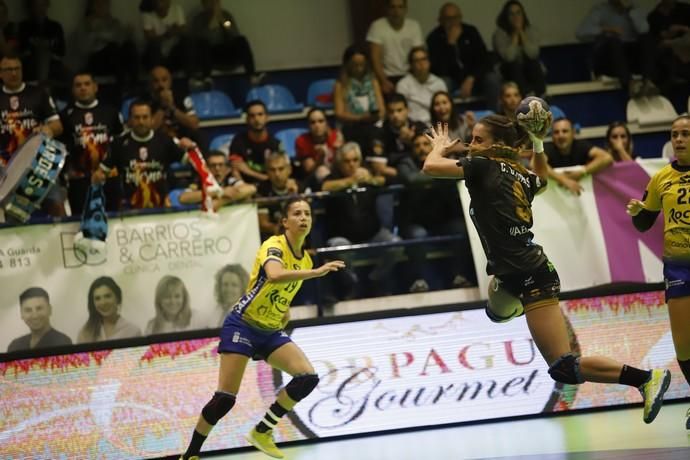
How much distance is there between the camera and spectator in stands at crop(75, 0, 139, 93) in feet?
38.3

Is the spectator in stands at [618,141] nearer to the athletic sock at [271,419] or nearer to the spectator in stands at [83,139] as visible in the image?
the athletic sock at [271,419]

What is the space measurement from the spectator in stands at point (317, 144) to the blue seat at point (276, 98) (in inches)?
67.4

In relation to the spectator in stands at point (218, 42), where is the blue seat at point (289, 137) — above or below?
below

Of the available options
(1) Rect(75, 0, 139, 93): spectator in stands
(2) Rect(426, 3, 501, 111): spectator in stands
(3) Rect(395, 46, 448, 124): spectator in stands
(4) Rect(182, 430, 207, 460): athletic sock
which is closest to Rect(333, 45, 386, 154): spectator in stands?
(3) Rect(395, 46, 448, 124): spectator in stands

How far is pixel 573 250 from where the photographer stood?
30.5 feet

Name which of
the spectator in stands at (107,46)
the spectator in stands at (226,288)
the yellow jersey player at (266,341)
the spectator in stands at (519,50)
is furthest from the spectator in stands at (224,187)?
the spectator in stands at (519,50)

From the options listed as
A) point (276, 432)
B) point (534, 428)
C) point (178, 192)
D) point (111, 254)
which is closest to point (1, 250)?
point (111, 254)

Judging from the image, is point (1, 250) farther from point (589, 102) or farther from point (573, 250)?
point (589, 102)

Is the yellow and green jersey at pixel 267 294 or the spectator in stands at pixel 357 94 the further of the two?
the spectator in stands at pixel 357 94

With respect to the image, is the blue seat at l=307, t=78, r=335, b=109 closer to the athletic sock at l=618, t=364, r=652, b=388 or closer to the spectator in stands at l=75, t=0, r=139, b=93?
the spectator in stands at l=75, t=0, r=139, b=93

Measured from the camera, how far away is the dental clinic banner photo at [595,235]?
9.24 metres

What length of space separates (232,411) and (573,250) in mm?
A: 3402

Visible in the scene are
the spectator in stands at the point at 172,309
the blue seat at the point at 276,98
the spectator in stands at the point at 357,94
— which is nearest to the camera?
the spectator in stands at the point at 172,309

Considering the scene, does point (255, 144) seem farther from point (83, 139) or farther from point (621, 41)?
point (621, 41)
